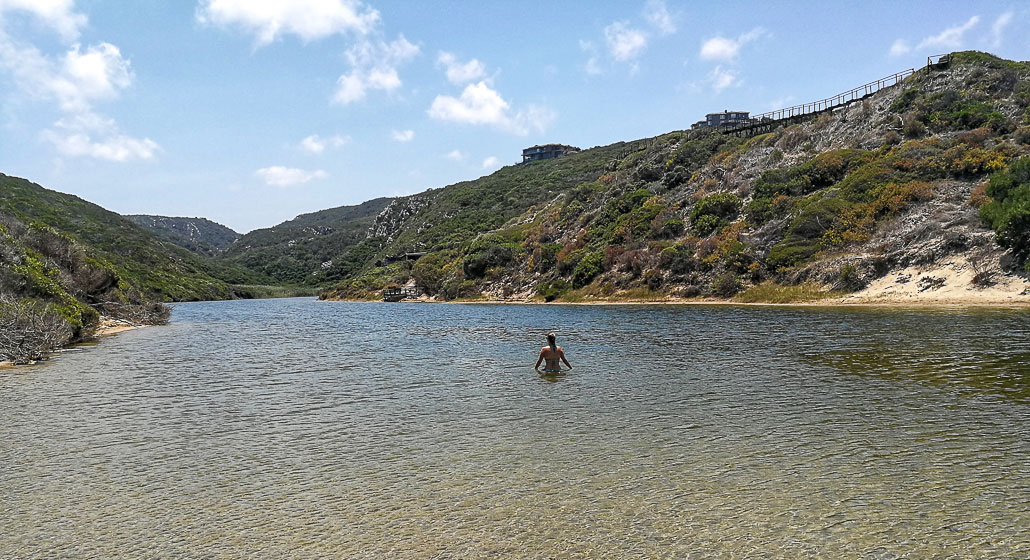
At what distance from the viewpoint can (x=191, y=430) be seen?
47.0 feet

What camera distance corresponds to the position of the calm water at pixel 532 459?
795cm

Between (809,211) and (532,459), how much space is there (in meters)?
61.2

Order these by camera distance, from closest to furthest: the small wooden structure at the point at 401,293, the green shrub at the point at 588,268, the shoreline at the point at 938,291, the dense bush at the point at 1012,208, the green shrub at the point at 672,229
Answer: the shoreline at the point at 938,291
the dense bush at the point at 1012,208
the green shrub at the point at 672,229
the green shrub at the point at 588,268
the small wooden structure at the point at 401,293

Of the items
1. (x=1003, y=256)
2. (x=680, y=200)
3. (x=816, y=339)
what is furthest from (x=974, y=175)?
(x=816, y=339)

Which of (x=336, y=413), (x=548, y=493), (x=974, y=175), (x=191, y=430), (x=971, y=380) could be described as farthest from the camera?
(x=974, y=175)

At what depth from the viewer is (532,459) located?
11.4m

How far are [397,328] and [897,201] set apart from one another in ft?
159

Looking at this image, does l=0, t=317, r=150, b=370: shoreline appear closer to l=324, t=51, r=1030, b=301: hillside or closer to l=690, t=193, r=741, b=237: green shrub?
l=324, t=51, r=1030, b=301: hillside

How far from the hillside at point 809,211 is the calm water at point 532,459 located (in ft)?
104

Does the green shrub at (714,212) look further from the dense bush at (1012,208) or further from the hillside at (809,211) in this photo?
the dense bush at (1012,208)

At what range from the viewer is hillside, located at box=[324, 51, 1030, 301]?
5178cm

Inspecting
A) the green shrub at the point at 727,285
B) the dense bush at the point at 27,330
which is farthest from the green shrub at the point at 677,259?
the dense bush at the point at 27,330

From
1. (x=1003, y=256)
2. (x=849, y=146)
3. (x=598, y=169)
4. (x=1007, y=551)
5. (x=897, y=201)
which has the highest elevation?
(x=598, y=169)

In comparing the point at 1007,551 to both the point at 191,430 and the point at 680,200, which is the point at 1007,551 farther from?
the point at 680,200
